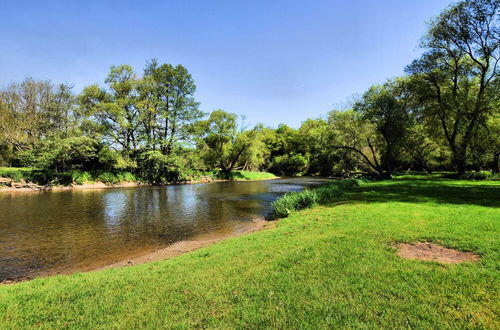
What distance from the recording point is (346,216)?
10867 millimetres

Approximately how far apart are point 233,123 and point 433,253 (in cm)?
5218

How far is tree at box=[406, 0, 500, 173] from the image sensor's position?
22.5 m

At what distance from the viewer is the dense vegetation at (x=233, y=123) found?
2506 cm

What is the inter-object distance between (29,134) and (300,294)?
5796cm

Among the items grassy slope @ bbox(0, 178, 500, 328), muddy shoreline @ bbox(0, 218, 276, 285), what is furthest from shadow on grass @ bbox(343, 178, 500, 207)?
muddy shoreline @ bbox(0, 218, 276, 285)

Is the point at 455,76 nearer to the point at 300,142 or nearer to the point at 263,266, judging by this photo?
the point at 263,266

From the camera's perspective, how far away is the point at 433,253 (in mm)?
6277

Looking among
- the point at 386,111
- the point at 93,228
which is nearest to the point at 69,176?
the point at 93,228

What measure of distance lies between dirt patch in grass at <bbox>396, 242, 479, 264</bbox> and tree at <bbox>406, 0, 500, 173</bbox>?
2231 cm

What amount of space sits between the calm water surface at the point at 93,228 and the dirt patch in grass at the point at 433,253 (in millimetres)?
8872

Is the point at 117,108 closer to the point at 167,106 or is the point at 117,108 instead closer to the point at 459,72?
the point at 167,106

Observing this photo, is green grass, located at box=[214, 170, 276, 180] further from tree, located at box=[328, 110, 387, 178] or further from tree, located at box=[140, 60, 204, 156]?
tree, located at box=[328, 110, 387, 178]

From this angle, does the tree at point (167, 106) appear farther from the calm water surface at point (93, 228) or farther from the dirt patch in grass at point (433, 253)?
the dirt patch in grass at point (433, 253)

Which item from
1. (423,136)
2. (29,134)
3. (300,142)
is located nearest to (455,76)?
(423,136)
